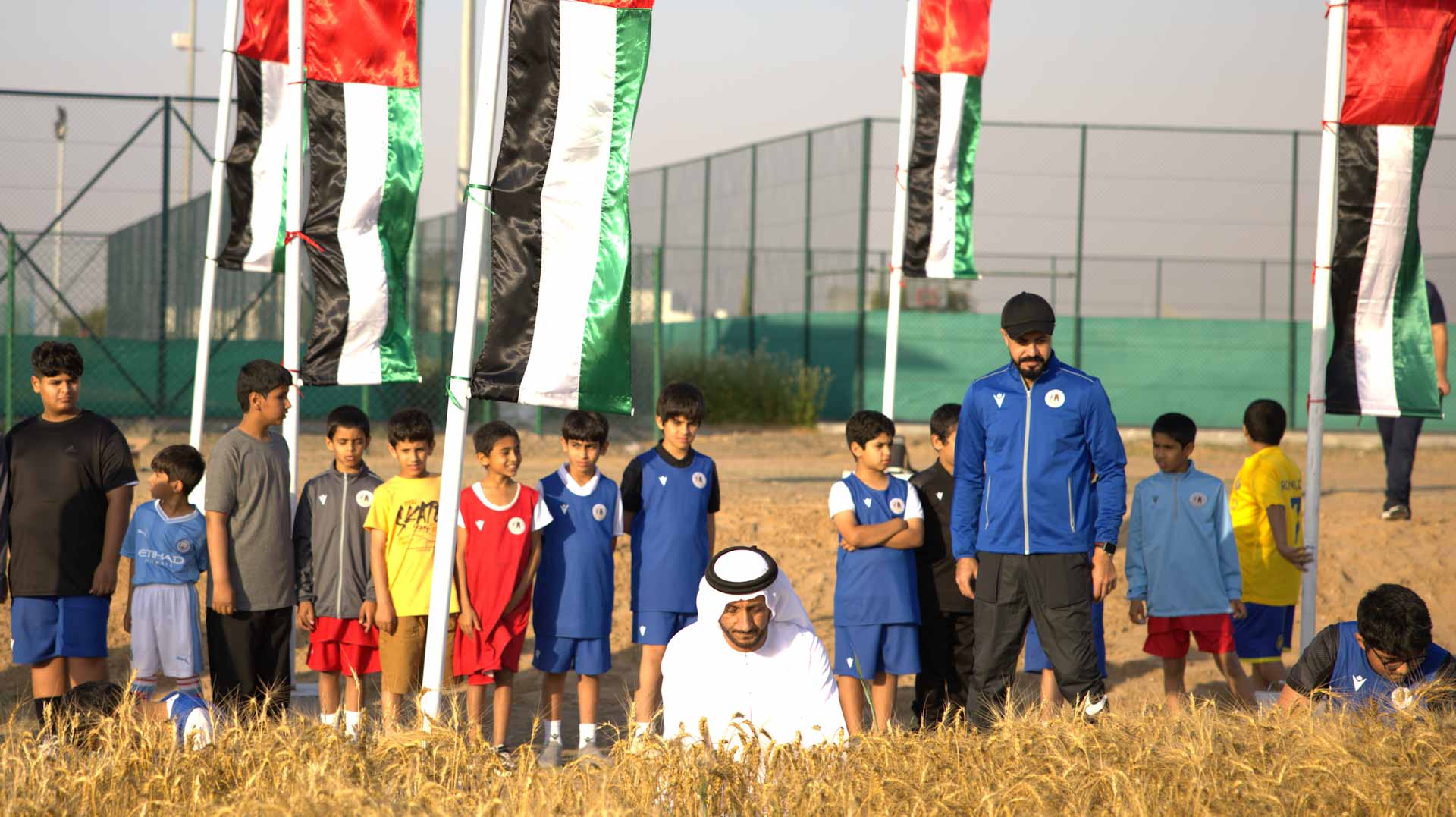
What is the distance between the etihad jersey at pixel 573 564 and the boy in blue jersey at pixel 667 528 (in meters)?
0.19

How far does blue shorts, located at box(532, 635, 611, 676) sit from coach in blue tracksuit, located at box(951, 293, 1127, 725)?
182cm

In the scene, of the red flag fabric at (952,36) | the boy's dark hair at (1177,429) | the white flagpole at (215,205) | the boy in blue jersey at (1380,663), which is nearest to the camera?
the boy in blue jersey at (1380,663)

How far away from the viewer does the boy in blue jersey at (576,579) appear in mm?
6547

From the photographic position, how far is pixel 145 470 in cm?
1260

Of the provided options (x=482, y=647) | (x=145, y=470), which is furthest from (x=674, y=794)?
(x=145, y=470)

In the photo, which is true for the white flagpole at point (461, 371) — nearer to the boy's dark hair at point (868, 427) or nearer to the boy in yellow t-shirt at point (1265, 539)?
the boy's dark hair at point (868, 427)

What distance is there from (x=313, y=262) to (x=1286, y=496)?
5.43 m

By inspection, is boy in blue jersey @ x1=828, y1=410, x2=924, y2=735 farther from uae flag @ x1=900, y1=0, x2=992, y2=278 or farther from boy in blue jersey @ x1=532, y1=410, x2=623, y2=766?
uae flag @ x1=900, y1=0, x2=992, y2=278

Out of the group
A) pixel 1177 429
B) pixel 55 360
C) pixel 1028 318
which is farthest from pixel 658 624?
pixel 55 360

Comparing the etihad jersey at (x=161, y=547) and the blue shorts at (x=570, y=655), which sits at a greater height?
the etihad jersey at (x=161, y=547)

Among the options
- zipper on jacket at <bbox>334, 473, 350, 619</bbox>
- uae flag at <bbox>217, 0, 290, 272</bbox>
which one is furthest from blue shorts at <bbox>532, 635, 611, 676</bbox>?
uae flag at <bbox>217, 0, 290, 272</bbox>

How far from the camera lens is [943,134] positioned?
979cm

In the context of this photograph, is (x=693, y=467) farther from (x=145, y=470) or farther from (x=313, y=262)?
(x=145, y=470)

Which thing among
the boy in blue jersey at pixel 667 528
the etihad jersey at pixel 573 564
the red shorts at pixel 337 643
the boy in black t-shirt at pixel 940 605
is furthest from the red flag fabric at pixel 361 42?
the boy in black t-shirt at pixel 940 605
